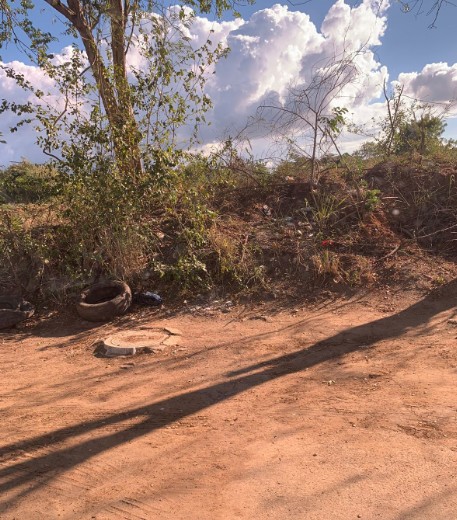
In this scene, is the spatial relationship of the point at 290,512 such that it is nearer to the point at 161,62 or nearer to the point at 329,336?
the point at 329,336

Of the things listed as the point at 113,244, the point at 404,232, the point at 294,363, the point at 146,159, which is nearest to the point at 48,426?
the point at 294,363

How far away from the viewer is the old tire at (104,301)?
19.9ft

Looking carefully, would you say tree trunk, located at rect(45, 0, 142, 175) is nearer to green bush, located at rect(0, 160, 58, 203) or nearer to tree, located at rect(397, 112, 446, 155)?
green bush, located at rect(0, 160, 58, 203)

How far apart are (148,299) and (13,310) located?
186 cm

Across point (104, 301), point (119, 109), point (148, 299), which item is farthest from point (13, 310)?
point (119, 109)

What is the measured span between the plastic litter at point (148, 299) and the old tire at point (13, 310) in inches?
→ 58.9

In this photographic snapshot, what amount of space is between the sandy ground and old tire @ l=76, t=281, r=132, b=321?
1.54 feet

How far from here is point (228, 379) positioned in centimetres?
414

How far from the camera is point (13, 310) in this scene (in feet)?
20.4

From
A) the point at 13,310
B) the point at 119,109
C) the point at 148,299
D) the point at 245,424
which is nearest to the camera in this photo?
the point at 245,424

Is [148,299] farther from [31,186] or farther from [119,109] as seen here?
[119,109]

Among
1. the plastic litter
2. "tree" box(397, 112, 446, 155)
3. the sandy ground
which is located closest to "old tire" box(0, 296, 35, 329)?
the sandy ground

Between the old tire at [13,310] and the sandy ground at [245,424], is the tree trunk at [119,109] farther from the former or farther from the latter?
the sandy ground at [245,424]

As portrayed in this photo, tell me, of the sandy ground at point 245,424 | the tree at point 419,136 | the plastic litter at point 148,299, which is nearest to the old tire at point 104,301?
the plastic litter at point 148,299
